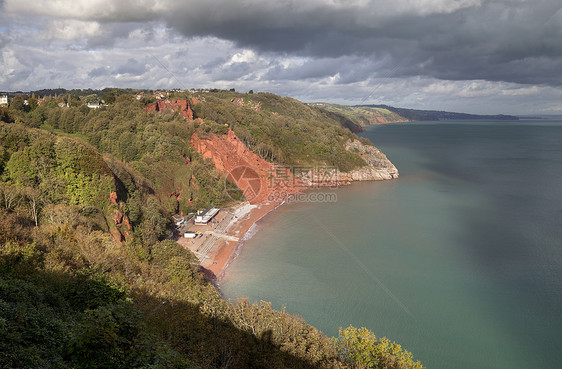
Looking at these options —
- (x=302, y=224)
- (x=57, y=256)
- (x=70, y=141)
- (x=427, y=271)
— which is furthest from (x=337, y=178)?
(x=57, y=256)

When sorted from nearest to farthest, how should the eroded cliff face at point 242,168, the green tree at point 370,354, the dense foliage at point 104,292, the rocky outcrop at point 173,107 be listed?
the dense foliage at point 104,292, the green tree at point 370,354, the eroded cliff face at point 242,168, the rocky outcrop at point 173,107

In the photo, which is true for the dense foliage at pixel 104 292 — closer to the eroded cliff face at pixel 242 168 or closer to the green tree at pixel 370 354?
the green tree at pixel 370 354

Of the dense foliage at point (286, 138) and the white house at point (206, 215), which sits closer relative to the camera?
the white house at point (206, 215)

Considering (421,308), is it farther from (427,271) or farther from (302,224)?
(302,224)

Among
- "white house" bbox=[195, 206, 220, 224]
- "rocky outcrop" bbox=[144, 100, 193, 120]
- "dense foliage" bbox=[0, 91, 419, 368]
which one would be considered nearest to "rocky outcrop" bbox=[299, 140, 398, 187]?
"white house" bbox=[195, 206, 220, 224]

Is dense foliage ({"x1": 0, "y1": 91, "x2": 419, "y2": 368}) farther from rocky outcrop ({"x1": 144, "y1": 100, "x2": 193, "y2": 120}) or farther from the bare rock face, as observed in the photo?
the bare rock face

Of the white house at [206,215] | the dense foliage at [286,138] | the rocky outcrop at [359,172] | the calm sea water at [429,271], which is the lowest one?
the calm sea water at [429,271]

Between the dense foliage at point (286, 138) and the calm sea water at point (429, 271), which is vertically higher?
the dense foliage at point (286, 138)

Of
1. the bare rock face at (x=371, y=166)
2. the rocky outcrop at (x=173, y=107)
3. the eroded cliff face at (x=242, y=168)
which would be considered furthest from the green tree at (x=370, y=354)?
the bare rock face at (x=371, y=166)
